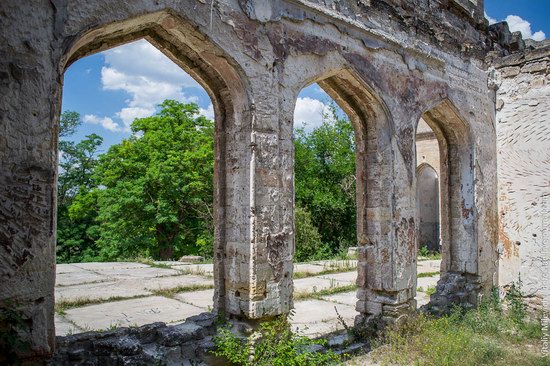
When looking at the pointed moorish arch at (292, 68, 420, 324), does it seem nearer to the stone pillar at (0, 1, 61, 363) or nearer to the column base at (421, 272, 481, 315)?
the column base at (421, 272, 481, 315)

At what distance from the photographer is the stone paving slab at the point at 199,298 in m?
7.50

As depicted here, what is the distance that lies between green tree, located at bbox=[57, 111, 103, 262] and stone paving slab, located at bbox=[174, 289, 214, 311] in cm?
1534

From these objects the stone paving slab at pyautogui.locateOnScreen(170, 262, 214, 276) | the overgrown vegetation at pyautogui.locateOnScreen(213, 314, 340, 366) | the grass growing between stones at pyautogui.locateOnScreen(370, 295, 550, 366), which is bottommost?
the grass growing between stones at pyautogui.locateOnScreen(370, 295, 550, 366)

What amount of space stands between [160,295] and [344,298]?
3426 millimetres

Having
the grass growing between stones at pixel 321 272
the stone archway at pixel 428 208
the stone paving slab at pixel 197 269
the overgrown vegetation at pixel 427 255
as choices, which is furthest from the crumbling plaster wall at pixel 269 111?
the stone archway at pixel 428 208

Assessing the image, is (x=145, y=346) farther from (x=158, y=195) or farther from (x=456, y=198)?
(x=158, y=195)

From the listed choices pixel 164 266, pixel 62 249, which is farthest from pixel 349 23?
pixel 62 249

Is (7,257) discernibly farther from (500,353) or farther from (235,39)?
(500,353)

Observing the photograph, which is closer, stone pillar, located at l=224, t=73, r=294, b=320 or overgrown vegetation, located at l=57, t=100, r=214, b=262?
stone pillar, located at l=224, t=73, r=294, b=320

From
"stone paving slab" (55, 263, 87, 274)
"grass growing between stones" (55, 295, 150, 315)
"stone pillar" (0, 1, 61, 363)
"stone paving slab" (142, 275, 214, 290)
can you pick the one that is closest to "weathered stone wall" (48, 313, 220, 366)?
"stone pillar" (0, 1, 61, 363)

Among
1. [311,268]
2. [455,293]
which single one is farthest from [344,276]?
[455,293]

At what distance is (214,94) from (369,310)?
11.6 ft

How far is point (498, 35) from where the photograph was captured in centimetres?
854

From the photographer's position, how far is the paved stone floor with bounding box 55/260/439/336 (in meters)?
6.49
